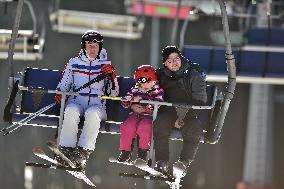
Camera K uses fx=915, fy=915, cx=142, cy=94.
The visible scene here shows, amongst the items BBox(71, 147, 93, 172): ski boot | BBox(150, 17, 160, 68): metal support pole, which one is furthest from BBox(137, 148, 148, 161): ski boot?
BBox(150, 17, 160, 68): metal support pole

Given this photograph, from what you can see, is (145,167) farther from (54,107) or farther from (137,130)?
(54,107)

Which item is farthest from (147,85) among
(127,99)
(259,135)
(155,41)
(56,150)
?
(155,41)

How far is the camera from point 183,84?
276 inches

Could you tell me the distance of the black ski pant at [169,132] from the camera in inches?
273

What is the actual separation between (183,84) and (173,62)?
197mm

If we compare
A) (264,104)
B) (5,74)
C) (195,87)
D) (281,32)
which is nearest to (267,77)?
(281,32)

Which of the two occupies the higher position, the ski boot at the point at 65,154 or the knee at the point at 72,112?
the knee at the point at 72,112

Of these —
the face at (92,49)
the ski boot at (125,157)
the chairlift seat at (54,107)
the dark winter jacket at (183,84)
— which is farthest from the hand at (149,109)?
the face at (92,49)

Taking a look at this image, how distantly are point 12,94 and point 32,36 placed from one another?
3436 millimetres

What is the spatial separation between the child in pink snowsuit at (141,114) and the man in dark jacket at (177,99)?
0.09 metres

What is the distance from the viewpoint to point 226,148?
685 inches

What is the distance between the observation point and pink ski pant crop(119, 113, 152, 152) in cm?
698

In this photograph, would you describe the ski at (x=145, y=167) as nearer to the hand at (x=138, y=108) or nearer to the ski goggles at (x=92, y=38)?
the hand at (x=138, y=108)

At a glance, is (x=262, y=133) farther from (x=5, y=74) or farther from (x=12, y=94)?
(x=12, y=94)
